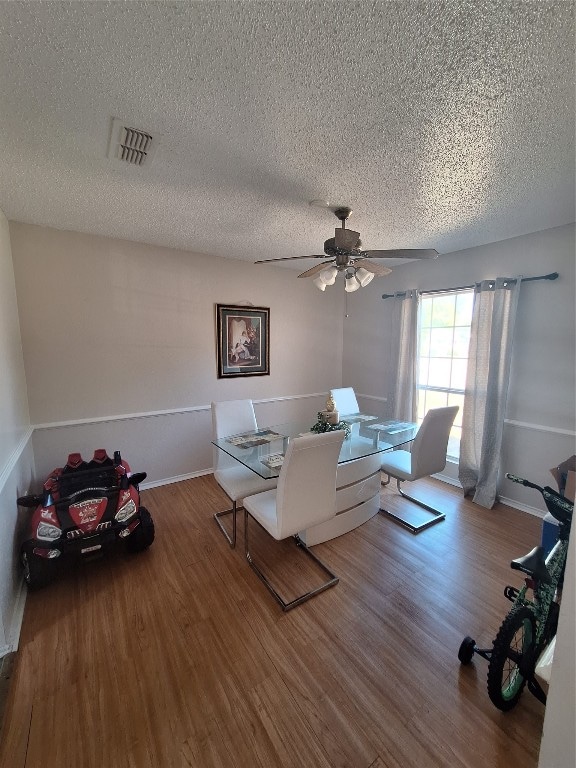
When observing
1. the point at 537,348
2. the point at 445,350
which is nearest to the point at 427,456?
the point at 537,348

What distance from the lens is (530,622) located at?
1.22 meters

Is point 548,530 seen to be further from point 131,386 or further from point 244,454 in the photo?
point 131,386

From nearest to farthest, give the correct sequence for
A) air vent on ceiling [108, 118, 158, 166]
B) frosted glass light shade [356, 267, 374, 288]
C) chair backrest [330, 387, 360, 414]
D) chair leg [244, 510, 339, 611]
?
1. air vent on ceiling [108, 118, 158, 166]
2. chair leg [244, 510, 339, 611]
3. frosted glass light shade [356, 267, 374, 288]
4. chair backrest [330, 387, 360, 414]

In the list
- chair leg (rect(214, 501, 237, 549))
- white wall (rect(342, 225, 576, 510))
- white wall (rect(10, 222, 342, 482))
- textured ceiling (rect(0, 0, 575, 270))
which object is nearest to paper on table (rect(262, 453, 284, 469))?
chair leg (rect(214, 501, 237, 549))

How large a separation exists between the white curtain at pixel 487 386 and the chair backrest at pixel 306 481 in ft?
6.21

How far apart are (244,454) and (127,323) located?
5.94 ft

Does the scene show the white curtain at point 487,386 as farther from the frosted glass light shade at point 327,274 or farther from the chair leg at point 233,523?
the chair leg at point 233,523

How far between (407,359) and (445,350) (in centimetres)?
41

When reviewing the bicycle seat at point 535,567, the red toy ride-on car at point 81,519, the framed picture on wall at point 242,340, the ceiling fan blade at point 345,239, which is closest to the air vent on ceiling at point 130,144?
the ceiling fan blade at point 345,239

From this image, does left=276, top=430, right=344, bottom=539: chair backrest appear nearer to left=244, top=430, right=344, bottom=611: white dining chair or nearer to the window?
left=244, top=430, right=344, bottom=611: white dining chair

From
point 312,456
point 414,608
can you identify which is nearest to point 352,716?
point 414,608

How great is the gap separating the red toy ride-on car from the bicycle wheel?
2.05 metres

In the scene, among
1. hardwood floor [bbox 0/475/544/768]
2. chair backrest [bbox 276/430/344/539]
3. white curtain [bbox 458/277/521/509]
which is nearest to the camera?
hardwood floor [bbox 0/475/544/768]

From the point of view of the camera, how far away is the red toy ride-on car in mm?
1713
